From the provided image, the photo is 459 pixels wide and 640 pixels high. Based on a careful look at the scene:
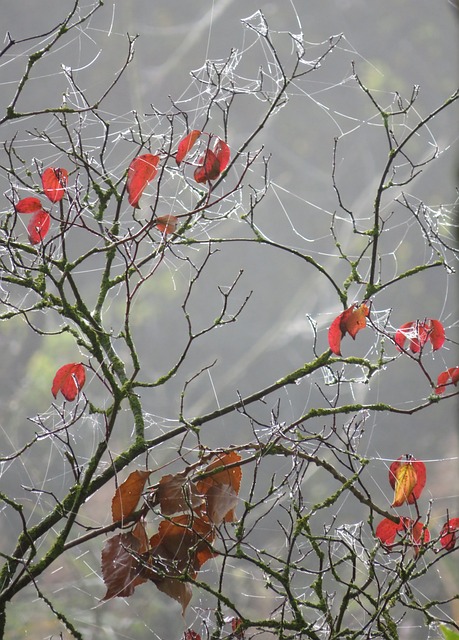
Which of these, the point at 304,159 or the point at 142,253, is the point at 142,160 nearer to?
the point at 142,253

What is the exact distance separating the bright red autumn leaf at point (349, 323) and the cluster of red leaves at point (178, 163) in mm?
176

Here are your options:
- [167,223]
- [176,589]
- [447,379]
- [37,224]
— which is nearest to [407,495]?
[447,379]

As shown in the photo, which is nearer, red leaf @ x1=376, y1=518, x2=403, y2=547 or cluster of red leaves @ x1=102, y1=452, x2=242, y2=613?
cluster of red leaves @ x1=102, y1=452, x2=242, y2=613

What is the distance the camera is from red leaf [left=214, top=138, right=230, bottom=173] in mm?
692

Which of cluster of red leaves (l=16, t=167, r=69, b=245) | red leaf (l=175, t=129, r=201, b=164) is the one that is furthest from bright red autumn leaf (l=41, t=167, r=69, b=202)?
red leaf (l=175, t=129, r=201, b=164)

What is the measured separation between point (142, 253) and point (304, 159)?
81.0 inches

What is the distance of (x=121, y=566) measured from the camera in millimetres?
595

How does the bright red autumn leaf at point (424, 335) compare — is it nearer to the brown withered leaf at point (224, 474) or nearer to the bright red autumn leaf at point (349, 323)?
the bright red autumn leaf at point (349, 323)

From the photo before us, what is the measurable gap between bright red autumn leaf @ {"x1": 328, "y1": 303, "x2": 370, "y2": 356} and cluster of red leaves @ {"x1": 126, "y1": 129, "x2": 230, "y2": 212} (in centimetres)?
18

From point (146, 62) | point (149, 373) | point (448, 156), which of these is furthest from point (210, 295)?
point (448, 156)

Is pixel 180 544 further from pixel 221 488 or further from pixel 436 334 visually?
pixel 436 334

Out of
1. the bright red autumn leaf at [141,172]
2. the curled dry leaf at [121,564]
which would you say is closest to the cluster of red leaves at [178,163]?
the bright red autumn leaf at [141,172]

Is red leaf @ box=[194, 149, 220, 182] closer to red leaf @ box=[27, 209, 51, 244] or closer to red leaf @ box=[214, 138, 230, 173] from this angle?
red leaf @ box=[214, 138, 230, 173]

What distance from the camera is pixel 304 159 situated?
15.6 feet
